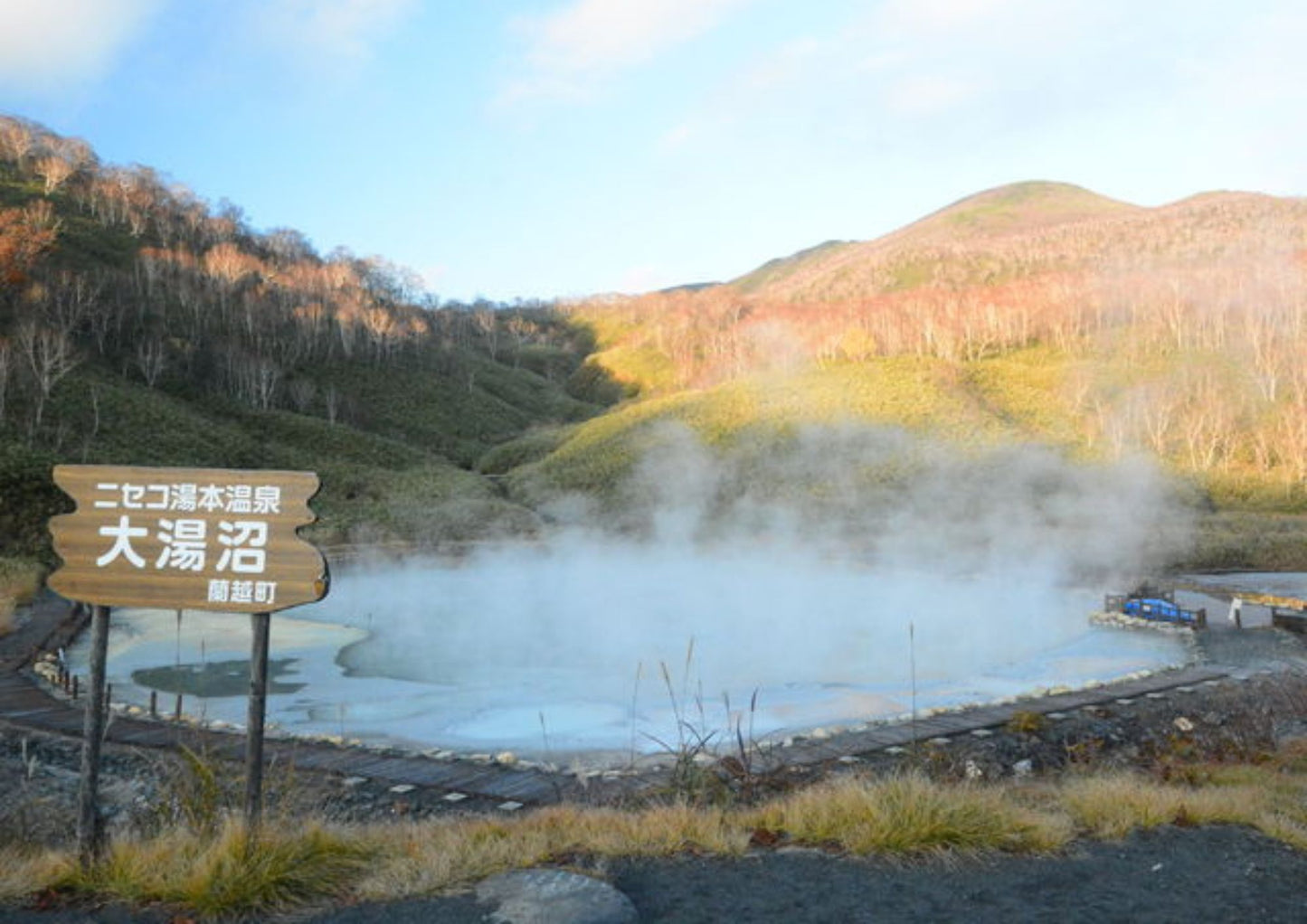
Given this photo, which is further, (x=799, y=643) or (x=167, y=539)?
(x=799, y=643)

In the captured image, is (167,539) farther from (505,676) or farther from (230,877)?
(505,676)

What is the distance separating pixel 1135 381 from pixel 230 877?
48.1 metres

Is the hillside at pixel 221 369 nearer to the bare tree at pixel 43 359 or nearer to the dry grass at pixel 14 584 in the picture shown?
the bare tree at pixel 43 359

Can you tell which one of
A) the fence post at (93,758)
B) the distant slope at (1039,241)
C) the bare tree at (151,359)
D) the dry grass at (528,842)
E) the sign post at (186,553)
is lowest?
the dry grass at (528,842)

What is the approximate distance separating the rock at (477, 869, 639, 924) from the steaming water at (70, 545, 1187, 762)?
2.13m

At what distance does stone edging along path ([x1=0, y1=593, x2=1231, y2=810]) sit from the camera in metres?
5.77

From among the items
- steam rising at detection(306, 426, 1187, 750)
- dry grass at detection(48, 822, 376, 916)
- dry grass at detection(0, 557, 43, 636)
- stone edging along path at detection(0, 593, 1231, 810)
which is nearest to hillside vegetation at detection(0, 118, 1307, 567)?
steam rising at detection(306, 426, 1187, 750)

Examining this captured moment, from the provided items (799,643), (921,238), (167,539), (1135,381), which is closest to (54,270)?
(799,643)

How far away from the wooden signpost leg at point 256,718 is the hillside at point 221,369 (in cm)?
1790

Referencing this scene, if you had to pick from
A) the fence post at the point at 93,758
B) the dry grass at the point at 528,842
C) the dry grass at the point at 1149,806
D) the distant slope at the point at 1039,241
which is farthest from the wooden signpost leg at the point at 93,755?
the distant slope at the point at 1039,241

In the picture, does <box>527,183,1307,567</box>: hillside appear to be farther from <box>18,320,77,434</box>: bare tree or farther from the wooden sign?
the wooden sign

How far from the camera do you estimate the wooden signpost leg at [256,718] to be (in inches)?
145

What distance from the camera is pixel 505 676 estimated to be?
32.9ft

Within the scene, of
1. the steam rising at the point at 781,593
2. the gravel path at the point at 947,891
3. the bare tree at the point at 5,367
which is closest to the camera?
the gravel path at the point at 947,891
